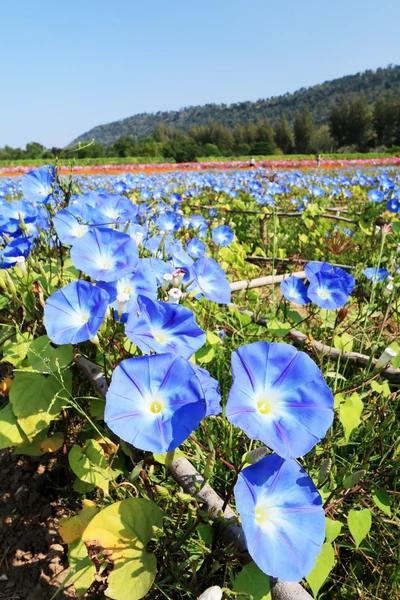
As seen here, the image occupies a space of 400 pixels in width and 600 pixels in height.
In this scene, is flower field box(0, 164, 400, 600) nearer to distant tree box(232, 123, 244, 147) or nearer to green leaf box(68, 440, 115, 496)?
green leaf box(68, 440, 115, 496)

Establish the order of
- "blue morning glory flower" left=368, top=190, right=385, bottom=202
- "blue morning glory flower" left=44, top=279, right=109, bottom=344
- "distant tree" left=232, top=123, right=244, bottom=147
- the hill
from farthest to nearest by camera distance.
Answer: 1. the hill
2. "distant tree" left=232, top=123, right=244, bottom=147
3. "blue morning glory flower" left=368, top=190, right=385, bottom=202
4. "blue morning glory flower" left=44, top=279, right=109, bottom=344

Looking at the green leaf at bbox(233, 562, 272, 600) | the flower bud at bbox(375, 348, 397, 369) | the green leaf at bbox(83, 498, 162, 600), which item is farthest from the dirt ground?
the flower bud at bbox(375, 348, 397, 369)

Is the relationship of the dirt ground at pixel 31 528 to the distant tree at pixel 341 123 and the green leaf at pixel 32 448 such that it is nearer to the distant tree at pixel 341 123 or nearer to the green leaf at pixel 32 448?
the green leaf at pixel 32 448

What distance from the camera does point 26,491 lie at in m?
1.50

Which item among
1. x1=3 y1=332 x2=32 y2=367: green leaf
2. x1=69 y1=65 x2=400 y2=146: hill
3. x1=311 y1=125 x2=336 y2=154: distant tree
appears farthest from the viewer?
x1=69 y1=65 x2=400 y2=146: hill

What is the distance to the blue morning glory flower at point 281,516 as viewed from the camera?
62 centimetres

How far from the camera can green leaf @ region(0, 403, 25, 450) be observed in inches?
45.9

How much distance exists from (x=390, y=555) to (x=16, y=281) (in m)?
1.62

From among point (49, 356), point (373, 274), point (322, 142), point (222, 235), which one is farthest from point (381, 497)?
point (322, 142)

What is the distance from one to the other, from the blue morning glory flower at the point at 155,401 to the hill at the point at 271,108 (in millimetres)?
122852

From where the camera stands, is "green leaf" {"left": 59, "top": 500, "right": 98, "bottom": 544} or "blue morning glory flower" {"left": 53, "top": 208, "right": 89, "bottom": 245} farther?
"blue morning glory flower" {"left": 53, "top": 208, "right": 89, "bottom": 245}

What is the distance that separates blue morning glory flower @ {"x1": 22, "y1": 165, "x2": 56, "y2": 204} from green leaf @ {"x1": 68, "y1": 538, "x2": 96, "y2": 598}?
127 centimetres

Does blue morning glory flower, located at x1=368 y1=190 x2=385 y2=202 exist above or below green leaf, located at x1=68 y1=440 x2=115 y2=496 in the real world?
above

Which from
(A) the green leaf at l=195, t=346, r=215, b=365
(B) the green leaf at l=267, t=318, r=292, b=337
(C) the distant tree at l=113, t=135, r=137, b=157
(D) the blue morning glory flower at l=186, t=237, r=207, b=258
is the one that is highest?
(C) the distant tree at l=113, t=135, r=137, b=157
